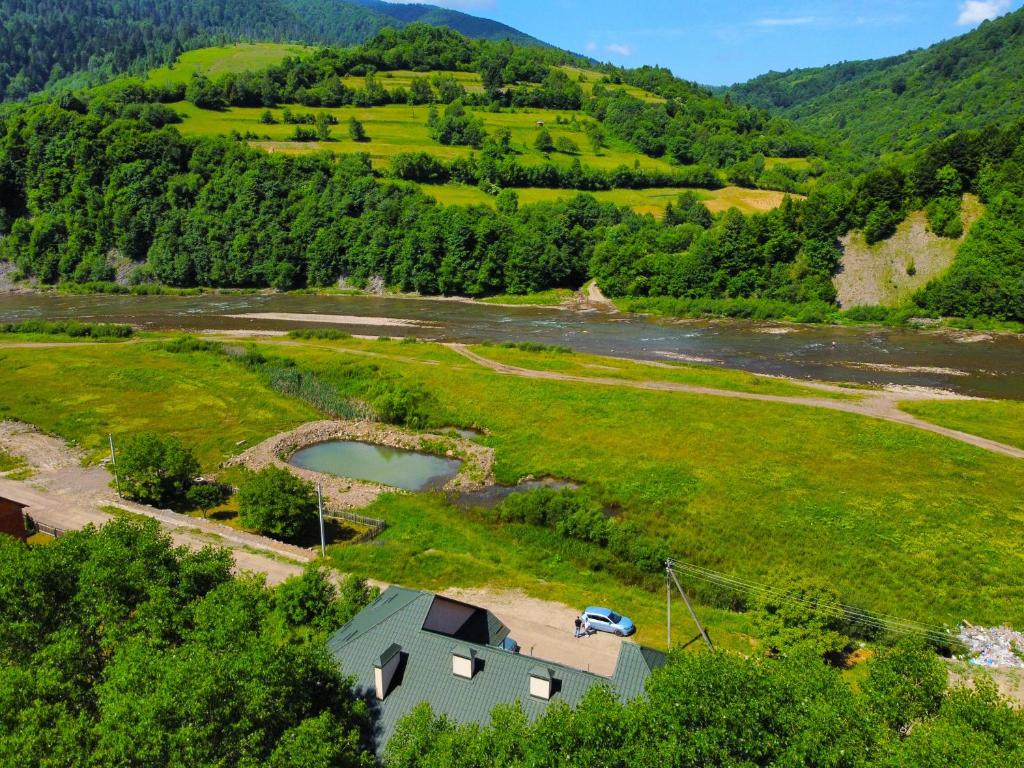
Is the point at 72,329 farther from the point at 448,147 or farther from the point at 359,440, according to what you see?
the point at 448,147

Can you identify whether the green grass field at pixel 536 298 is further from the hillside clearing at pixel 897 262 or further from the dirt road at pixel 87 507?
the dirt road at pixel 87 507

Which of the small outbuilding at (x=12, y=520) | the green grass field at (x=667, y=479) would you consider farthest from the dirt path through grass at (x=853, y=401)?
the small outbuilding at (x=12, y=520)

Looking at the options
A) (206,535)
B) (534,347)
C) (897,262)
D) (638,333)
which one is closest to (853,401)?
(534,347)

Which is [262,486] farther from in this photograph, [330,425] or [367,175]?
[367,175]

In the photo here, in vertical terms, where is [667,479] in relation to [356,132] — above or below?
below

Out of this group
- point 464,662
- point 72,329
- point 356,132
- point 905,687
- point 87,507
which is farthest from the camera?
point 356,132

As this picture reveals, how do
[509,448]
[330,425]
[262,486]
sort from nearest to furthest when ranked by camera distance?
[262,486] < [509,448] < [330,425]

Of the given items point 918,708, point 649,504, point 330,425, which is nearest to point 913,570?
point 649,504
